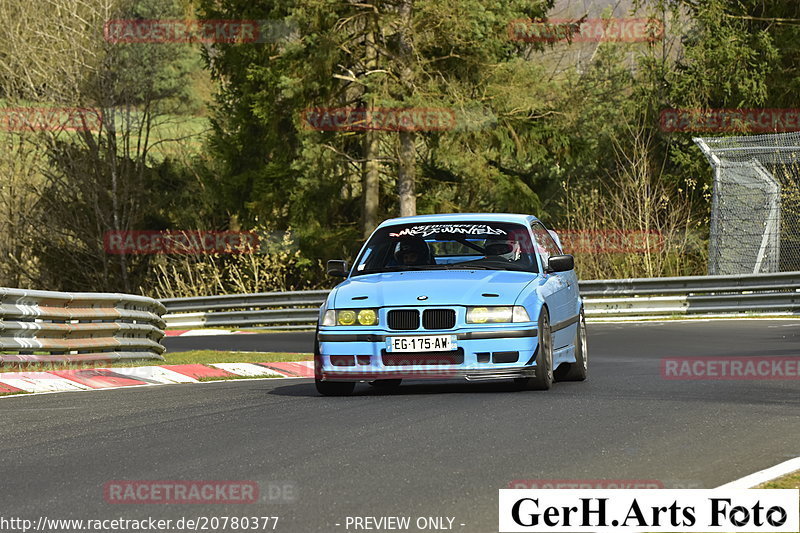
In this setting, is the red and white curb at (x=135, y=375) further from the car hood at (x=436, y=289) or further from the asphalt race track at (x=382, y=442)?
the car hood at (x=436, y=289)

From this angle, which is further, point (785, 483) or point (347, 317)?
point (347, 317)

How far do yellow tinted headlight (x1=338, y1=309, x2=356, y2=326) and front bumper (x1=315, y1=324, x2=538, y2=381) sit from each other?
4.9 inches

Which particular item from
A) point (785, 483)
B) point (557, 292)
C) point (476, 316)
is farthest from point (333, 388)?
point (785, 483)

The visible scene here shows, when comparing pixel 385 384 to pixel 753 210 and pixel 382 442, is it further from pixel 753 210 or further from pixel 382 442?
pixel 753 210

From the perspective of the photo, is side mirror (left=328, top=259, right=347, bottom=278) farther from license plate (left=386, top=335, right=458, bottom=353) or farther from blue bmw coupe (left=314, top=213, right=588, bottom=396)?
license plate (left=386, top=335, right=458, bottom=353)

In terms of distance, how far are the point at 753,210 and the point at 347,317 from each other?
16.1 m

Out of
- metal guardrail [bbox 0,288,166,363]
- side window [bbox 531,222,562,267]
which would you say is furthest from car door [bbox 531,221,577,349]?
metal guardrail [bbox 0,288,166,363]

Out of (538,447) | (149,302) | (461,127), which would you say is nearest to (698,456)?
(538,447)

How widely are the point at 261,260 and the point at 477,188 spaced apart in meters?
6.12

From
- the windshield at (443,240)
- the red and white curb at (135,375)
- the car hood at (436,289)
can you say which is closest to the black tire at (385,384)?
the windshield at (443,240)

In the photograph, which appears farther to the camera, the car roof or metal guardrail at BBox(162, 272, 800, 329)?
metal guardrail at BBox(162, 272, 800, 329)

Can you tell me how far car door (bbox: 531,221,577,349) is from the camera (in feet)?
39.8

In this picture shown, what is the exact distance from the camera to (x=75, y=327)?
50.5ft

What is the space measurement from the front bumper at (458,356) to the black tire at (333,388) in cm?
47
